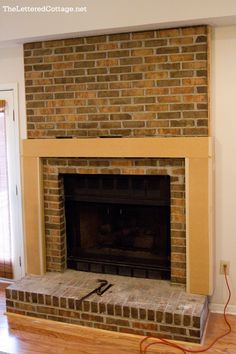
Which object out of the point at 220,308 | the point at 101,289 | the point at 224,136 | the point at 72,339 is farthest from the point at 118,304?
the point at 224,136

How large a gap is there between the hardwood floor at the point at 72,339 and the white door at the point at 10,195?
2.47ft

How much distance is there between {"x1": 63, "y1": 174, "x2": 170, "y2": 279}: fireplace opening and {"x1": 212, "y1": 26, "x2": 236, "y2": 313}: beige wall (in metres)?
0.40

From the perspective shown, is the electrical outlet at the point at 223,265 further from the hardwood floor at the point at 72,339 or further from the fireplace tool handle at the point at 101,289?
the fireplace tool handle at the point at 101,289

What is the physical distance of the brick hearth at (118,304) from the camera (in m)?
2.59

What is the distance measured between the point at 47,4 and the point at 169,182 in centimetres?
168

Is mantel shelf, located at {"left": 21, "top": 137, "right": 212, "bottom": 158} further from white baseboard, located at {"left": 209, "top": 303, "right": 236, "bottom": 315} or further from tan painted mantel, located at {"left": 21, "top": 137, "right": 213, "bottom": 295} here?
white baseboard, located at {"left": 209, "top": 303, "right": 236, "bottom": 315}

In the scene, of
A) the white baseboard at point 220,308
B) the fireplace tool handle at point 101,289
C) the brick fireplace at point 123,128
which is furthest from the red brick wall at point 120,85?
the white baseboard at point 220,308

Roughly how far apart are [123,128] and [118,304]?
51.9 inches

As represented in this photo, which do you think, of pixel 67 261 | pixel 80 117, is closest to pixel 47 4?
pixel 80 117

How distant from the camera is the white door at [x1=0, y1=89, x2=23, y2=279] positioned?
3.47 m

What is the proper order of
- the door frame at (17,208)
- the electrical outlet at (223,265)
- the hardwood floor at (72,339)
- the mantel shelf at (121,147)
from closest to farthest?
the hardwood floor at (72,339) < the mantel shelf at (121,147) < the electrical outlet at (223,265) < the door frame at (17,208)

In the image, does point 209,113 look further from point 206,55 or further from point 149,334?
point 149,334

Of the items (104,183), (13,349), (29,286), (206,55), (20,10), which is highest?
(20,10)

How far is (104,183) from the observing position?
317 centimetres
